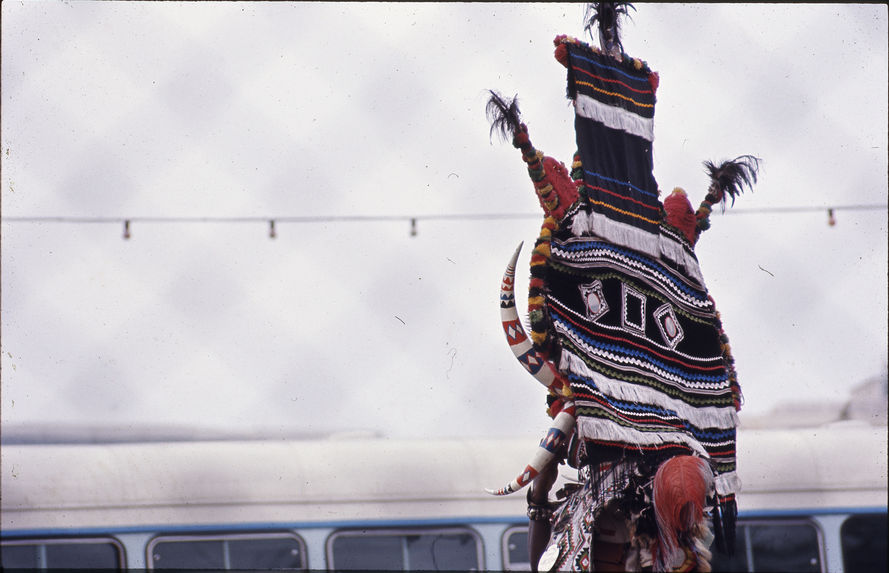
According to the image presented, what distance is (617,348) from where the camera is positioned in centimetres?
298

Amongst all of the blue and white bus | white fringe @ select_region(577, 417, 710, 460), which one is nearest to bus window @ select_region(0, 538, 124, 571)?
the blue and white bus

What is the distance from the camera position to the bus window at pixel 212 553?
4.39m

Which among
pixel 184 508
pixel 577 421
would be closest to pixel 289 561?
pixel 184 508

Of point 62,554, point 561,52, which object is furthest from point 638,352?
point 62,554

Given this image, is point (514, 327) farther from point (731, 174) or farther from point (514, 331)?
point (731, 174)

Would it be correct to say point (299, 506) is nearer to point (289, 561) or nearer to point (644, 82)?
point (289, 561)

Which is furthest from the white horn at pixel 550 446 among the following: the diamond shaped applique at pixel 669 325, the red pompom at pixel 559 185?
the red pompom at pixel 559 185

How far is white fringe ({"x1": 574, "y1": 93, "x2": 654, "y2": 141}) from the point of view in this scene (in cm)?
306

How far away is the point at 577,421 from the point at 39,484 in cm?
288

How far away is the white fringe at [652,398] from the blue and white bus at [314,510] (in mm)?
1596

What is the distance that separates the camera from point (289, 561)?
4465mm

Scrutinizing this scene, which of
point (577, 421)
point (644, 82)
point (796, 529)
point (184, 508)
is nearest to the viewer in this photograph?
point (577, 421)

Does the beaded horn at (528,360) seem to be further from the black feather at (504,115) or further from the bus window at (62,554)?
the bus window at (62,554)

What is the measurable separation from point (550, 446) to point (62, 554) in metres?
2.66
